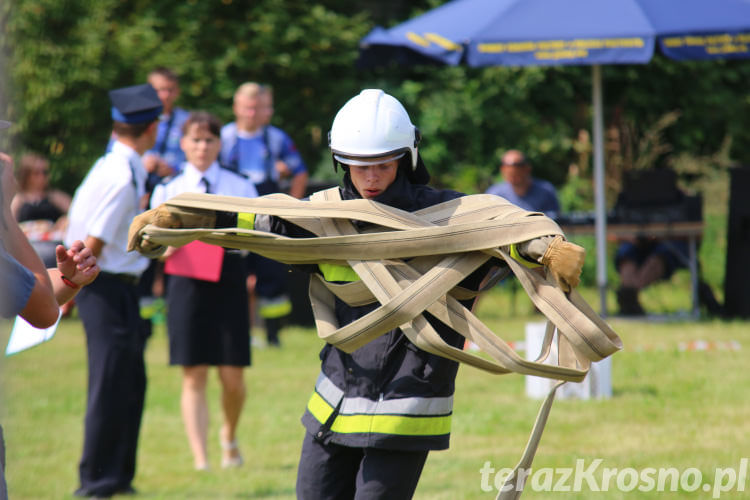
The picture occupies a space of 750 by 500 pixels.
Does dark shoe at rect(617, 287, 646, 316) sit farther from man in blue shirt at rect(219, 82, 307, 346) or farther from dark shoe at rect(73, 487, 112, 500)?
dark shoe at rect(73, 487, 112, 500)

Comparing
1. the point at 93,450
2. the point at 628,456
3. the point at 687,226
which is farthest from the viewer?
the point at 687,226

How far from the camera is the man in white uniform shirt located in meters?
6.00

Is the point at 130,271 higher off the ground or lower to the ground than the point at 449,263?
lower

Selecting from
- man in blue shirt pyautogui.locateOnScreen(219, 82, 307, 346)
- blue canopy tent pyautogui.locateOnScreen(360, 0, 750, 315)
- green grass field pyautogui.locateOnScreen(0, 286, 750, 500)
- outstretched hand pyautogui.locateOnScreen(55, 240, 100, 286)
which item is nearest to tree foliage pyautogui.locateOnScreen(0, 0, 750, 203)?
blue canopy tent pyautogui.locateOnScreen(360, 0, 750, 315)

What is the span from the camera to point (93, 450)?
6.16 metres

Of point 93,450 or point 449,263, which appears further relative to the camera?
point 93,450

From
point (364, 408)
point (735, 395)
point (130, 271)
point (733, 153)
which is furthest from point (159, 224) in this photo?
point (733, 153)

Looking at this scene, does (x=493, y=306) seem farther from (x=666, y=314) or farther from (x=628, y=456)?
(x=628, y=456)

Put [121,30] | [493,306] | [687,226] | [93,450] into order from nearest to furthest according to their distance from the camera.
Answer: [93,450], [687,226], [493,306], [121,30]

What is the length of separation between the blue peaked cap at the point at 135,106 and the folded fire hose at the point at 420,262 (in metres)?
2.62

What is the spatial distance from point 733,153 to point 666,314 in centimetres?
729

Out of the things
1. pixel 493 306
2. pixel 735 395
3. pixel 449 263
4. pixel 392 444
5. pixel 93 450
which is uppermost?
pixel 449 263

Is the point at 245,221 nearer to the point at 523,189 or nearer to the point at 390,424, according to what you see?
the point at 390,424

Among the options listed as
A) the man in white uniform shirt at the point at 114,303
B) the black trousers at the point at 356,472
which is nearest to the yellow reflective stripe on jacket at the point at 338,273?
the black trousers at the point at 356,472
